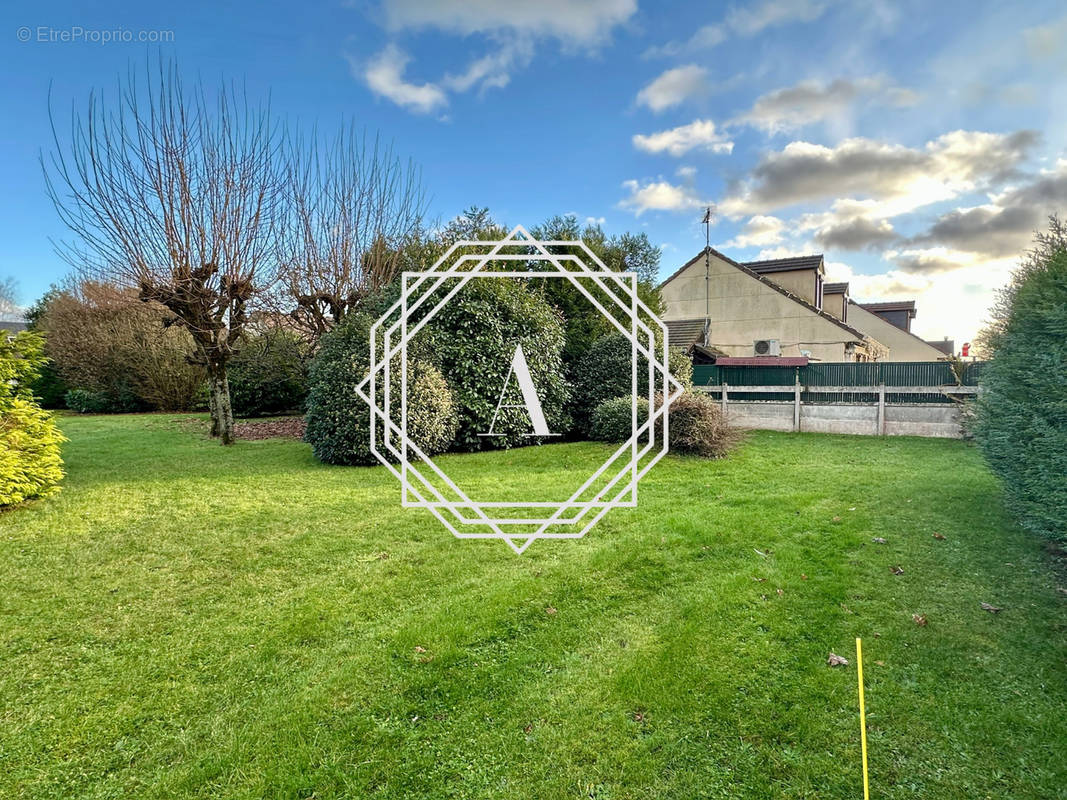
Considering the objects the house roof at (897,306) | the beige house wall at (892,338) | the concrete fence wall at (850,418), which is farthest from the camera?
the house roof at (897,306)

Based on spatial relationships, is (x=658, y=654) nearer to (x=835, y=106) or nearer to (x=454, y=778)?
(x=454, y=778)

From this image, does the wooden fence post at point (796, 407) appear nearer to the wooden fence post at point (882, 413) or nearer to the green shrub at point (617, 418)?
the wooden fence post at point (882, 413)

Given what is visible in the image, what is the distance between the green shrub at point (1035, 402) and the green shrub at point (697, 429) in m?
3.61

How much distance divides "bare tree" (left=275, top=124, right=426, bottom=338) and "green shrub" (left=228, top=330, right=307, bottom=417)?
6.54ft

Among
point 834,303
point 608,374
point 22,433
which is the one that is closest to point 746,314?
point 834,303

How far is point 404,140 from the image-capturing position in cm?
1224

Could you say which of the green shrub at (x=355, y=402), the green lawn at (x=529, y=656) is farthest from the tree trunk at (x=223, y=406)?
the green lawn at (x=529, y=656)

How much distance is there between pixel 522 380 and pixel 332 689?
641 centimetres

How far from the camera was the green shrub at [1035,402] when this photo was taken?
3707 mm

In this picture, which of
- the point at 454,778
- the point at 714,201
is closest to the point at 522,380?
the point at 454,778

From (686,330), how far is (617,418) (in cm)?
941

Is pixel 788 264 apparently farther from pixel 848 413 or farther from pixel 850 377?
pixel 848 413

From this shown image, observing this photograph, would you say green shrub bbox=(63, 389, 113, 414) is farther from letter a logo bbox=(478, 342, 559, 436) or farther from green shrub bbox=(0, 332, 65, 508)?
letter a logo bbox=(478, 342, 559, 436)

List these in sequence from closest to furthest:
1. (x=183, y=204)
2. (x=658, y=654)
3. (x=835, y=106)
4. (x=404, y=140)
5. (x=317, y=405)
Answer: (x=658, y=654)
(x=835, y=106)
(x=317, y=405)
(x=183, y=204)
(x=404, y=140)
